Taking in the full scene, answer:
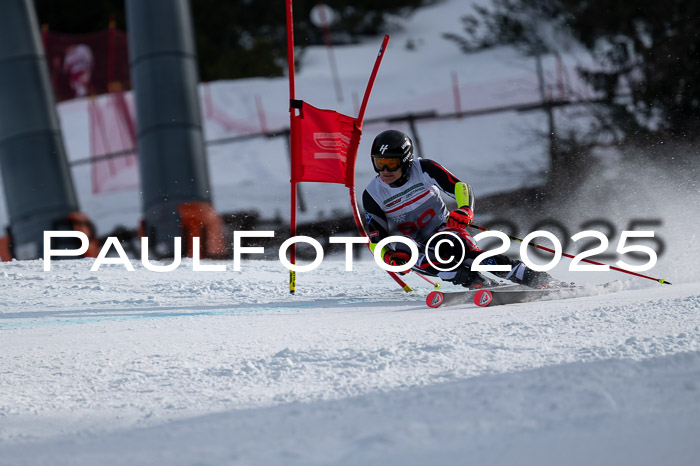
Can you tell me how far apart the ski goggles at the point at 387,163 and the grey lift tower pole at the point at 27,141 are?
22.3ft

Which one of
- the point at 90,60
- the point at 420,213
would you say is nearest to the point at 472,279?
the point at 420,213

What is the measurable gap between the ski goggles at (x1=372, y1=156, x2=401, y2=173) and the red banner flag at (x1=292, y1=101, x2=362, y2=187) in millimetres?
563

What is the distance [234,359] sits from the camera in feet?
12.9

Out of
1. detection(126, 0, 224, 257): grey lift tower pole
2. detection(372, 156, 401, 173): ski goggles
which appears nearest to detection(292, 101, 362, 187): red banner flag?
detection(372, 156, 401, 173): ski goggles

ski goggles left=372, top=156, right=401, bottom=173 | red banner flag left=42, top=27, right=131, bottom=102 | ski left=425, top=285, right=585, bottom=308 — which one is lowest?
ski left=425, top=285, right=585, bottom=308

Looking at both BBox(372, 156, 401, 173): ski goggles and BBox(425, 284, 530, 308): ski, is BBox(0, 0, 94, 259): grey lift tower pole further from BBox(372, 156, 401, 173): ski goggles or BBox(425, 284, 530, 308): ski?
BBox(425, 284, 530, 308): ski

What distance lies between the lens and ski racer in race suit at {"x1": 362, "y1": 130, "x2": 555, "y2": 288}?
6133mm

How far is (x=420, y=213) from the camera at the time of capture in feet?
21.2

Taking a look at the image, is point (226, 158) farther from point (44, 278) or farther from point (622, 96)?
point (44, 278)

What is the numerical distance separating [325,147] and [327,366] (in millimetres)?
3411

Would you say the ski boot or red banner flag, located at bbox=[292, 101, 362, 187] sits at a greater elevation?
red banner flag, located at bbox=[292, 101, 362, 187]

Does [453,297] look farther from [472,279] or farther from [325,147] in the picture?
[325,147]

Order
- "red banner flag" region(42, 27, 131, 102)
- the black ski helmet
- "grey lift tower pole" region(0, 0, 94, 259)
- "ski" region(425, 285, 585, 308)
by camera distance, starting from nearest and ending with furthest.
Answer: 1. "ski" region(425, 285, 585, 308)
2. the black ski helmet
3. "grey lift tower pole" region(0, 0, 94, 259)
4. "red banner flag" region(42, 27, 131, 102)

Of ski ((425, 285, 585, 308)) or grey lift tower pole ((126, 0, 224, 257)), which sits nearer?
ski ((425, 285, 585, 308))
